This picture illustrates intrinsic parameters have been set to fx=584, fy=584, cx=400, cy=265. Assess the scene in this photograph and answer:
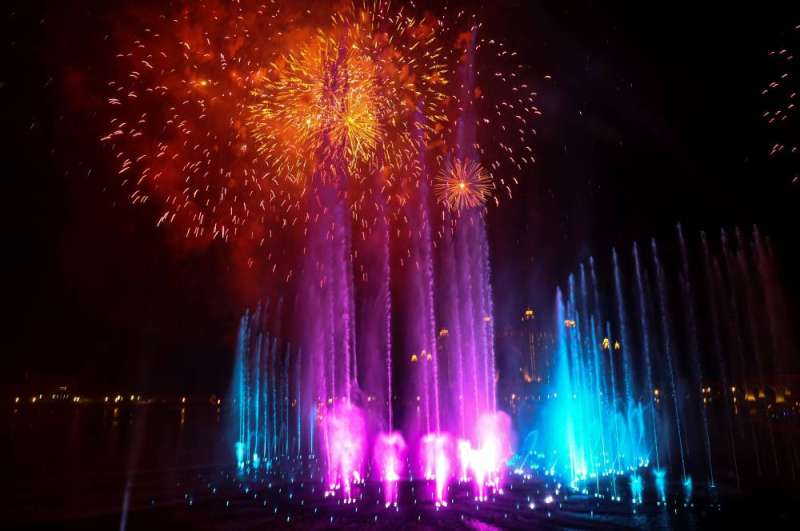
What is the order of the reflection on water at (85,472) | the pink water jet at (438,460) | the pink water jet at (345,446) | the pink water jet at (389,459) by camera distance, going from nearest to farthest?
the reflection on water at (85,472), the pink water jet at (389,459), the pink water jet at (438,460), the pink water jet at (345,446)

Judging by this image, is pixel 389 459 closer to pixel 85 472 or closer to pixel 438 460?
pixel 438 460

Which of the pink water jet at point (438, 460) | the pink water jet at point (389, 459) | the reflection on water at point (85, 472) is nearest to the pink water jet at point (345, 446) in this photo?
the pink water jet at point (389, 459)

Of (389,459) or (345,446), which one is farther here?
(345,446)

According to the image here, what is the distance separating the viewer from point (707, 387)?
164ft

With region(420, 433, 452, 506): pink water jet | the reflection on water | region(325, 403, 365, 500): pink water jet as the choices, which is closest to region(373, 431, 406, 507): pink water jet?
region(325, 403, 365, 500): pink water jet

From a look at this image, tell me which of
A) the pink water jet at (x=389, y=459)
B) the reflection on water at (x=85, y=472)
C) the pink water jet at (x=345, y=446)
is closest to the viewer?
the reflection on water at (x=85, y=472)

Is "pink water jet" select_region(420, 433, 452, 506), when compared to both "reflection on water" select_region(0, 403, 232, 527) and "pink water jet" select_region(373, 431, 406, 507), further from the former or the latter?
"reflection on water" select_region(0, 403, 232, 527)

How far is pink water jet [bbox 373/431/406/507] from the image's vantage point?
61.0 feet

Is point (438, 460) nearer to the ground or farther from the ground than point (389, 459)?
nearer to the ground

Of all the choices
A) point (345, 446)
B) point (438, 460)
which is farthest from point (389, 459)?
point (345, 446)

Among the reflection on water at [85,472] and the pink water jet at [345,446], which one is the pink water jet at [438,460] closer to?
the pink water jet at [345,446]

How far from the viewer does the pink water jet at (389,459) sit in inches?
732

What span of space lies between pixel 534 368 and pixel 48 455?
5720 centimetres

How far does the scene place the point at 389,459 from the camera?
93.7 feet
